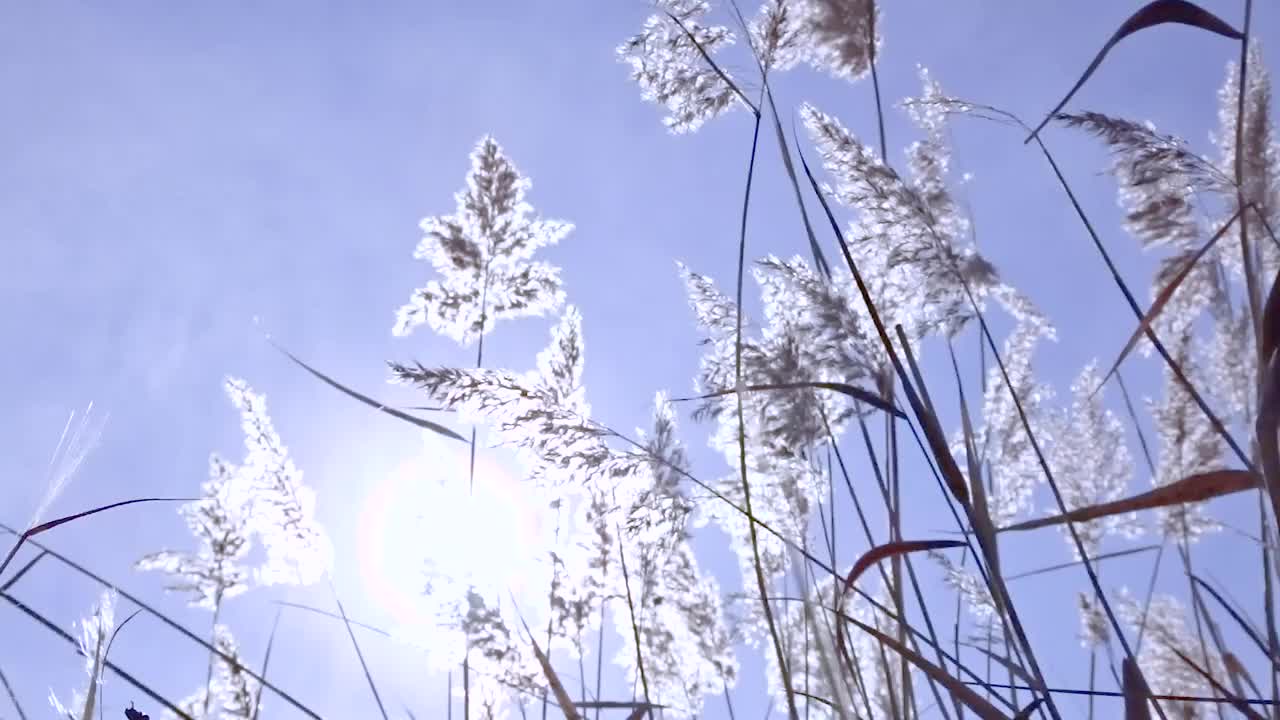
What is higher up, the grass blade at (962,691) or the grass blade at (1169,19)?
the grass blade at (1169,19)

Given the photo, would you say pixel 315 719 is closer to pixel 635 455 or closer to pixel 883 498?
pixel 635 455

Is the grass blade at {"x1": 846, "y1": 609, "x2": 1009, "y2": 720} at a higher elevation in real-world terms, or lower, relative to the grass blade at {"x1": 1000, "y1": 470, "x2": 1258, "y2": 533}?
lower

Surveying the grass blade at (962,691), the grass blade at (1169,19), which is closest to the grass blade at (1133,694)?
the grass blade at (962,691)

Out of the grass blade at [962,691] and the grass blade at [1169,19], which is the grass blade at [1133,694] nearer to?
the grass blade at [962,691]

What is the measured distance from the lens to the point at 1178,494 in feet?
3.79

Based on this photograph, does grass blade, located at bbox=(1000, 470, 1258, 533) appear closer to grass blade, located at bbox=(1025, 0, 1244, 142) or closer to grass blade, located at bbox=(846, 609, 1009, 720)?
grass blade, located at bbox=(846, 609, 1009, 720)

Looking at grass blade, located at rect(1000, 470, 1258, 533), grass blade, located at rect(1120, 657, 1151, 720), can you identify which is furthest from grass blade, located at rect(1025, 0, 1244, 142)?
grass blade, located at rect(1120, 657, 1151, 720)

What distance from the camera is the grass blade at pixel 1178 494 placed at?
3.73ft

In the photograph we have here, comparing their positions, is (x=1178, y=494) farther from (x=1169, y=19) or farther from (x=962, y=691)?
(x=1169, y=19)

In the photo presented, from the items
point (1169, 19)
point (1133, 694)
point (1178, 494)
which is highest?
point (1169, 19)

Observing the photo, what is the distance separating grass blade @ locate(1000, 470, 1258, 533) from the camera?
114cm

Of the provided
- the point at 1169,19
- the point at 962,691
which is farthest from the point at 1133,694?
the point at 1169,19

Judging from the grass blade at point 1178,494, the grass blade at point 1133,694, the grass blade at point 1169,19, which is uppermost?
the grass blade at point 1169,19

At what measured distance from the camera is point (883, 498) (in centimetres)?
207
